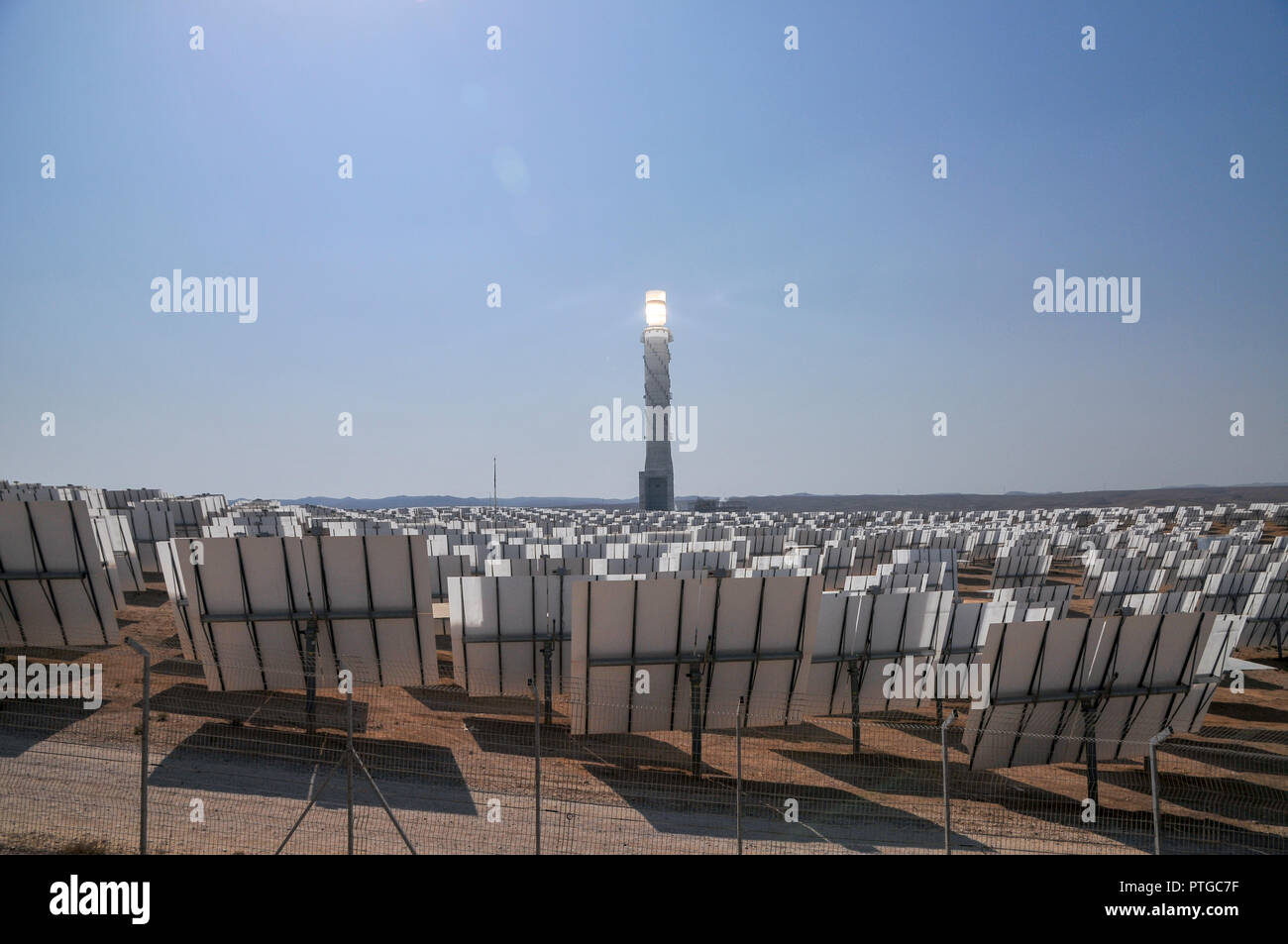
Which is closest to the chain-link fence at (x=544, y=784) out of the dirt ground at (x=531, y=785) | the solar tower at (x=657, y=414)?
the dirt ground at (x=531, y=785)

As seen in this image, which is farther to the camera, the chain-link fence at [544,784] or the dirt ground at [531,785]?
the dirt ground at [531,785]

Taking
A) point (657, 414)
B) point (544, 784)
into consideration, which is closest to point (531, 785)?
point (544, 784)

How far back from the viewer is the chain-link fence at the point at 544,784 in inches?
311

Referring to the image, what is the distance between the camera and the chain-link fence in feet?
25.9

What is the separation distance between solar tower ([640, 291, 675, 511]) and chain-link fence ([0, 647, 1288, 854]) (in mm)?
78243

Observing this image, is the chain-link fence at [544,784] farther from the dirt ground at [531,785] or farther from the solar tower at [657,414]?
the solar tower at [657,414]

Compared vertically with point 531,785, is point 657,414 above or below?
above

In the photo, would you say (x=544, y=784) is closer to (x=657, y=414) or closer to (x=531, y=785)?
(x=531, y=785)

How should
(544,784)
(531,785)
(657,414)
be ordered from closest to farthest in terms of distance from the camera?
(531,785)
(544,784)
(657,414)

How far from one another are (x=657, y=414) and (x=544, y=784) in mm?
82896

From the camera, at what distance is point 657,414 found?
302 ft

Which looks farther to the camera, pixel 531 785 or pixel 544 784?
pixel 544 784

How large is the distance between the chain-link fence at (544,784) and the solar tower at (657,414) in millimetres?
78243
